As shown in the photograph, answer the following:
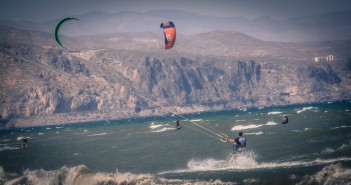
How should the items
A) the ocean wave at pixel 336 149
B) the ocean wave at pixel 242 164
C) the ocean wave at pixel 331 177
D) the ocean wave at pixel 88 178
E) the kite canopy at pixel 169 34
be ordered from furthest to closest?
the kite canopy at pixel 169 34, the ocean wave at pixel 336 149, the ocean wave at pixel 242 164, the ocean wave at pixel 88 178, the ocean wave at pixel 331 177

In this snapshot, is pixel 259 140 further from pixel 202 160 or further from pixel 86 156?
pixel 86 156

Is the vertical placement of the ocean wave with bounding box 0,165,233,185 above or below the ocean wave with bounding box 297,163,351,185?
below

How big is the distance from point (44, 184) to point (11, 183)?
11.0 feet

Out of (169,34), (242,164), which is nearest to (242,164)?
(242,164)

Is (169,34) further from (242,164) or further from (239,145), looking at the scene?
(242,164)

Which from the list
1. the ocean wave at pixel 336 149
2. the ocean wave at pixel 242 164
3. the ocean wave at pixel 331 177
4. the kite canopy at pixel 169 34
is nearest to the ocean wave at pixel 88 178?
the ocean wave at pixel 242 164

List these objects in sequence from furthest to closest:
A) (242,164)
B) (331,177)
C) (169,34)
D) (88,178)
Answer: (169,34) < (242,164) < (88,178) < (331,177)

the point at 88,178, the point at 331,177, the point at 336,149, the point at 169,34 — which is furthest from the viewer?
the point at 169,34

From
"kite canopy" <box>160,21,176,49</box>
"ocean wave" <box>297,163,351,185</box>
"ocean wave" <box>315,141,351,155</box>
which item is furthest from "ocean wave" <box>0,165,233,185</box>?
"kite canopy" <box>160,21,176,49</box>

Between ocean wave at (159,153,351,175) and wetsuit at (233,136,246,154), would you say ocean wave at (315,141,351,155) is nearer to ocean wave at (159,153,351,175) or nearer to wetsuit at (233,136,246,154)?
ocean wave at (159,153,351,175)

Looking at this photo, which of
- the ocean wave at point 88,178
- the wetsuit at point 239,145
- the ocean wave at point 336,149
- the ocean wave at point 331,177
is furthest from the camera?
the ocean wave at point 336,149

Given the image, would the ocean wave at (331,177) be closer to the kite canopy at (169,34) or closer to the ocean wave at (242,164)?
the ocean wave at (242,164)

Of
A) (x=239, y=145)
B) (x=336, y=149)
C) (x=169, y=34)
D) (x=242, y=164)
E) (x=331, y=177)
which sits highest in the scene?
(x=169, y=34)

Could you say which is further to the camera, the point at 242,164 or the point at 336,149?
the point at 336,149
